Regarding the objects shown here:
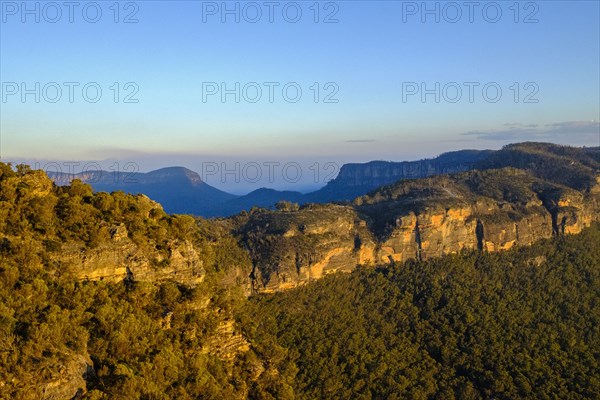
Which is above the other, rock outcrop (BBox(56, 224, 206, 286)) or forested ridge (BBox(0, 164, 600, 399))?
rock outcrop (BBox(56, 224, 206, 286))

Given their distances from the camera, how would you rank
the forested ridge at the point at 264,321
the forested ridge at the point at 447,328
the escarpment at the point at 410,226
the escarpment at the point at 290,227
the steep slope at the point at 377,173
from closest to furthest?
the forested ridge at the point at 264,321 → the escarpment at the point at 290,227 → the forested ridge at the point at 447,328 → the escarpment at the point at 410,226 → the steep slope at the point at 377,173

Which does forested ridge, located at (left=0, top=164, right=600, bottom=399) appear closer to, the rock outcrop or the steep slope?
the rock outcrop

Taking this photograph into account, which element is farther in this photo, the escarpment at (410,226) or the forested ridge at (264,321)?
the escarpment at (410,226)

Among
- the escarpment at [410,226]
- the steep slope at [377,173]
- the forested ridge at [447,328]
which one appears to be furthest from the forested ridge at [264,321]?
the steep slope at [377,173]

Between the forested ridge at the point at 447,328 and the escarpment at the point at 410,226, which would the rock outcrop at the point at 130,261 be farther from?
the escarpment at the point at 410,226

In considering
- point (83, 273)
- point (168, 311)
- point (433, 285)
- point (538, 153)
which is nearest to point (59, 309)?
point (83, 273)

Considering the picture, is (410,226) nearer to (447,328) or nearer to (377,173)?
(447,328)

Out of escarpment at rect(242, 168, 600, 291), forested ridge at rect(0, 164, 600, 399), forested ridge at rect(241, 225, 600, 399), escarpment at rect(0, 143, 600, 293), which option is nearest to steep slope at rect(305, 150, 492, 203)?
escarpment at rect(0, 143, 600, 293)

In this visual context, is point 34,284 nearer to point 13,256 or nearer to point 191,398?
point 13,256

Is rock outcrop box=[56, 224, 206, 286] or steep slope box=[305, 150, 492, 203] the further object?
steep slope box=[305, 150, 492, 203]
